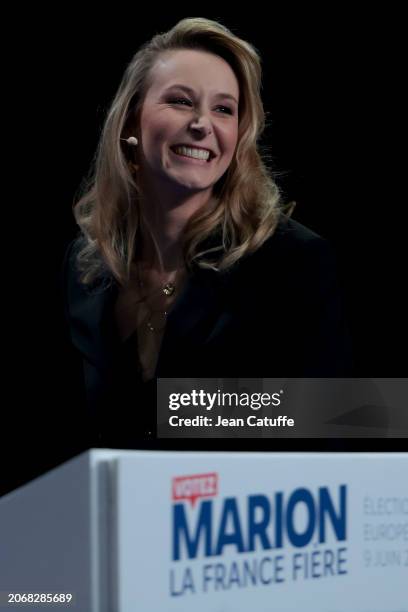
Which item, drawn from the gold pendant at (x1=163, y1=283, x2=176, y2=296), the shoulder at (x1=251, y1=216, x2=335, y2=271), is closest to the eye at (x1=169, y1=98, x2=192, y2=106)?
the shoulder at (x1=251, y1=216, x2=335, y2=271)

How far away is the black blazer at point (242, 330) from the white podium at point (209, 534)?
69.1 inches

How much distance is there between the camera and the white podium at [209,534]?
744 mm

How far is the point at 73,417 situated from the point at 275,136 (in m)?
1.09

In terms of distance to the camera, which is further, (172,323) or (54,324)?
(54,324)

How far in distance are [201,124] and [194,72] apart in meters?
0.16

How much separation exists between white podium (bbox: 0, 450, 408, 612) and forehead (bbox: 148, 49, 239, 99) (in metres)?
2.04

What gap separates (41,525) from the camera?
80 centimetres

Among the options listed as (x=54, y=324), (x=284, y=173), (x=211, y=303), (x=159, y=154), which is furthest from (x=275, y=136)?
(x=54, y=324)

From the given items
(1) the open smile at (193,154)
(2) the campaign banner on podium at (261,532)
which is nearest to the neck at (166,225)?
(1) the open smile at (193,154)

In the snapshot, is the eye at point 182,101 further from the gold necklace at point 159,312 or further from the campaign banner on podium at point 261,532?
the campaign banner on podium at point 261,532

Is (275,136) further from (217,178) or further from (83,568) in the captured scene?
(83,568)

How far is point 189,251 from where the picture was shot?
2.78 metres

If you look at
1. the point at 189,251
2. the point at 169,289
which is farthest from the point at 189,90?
the point at 169,289

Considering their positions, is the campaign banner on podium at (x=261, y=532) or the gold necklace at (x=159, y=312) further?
the gold necklace at (x=159, y=312)
